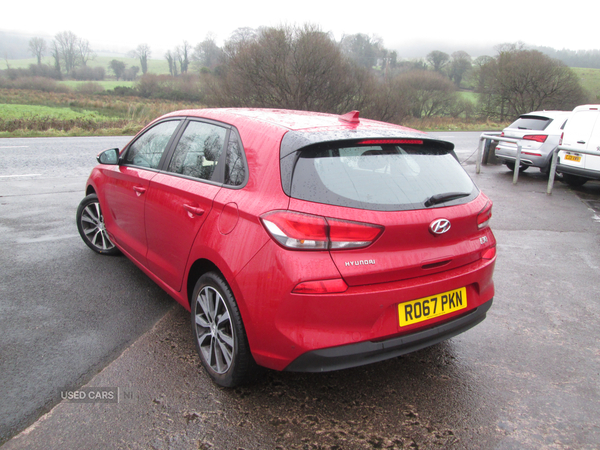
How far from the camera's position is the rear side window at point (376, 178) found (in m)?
2.32

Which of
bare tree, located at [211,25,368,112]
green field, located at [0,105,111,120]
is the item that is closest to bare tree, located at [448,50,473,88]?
bare tree, located at [211,25,368,112]

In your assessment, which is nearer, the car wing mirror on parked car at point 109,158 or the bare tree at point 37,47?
the car wing mirror on parked car at point 109,158

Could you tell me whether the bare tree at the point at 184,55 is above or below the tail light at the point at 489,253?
above

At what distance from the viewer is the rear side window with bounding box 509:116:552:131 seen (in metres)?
11.3

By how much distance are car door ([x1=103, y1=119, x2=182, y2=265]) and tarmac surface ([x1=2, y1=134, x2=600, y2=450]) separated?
2.47 feet

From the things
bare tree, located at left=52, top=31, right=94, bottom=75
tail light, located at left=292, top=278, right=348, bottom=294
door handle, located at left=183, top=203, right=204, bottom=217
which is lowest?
tail light, located at left=292, top=278, right=348, bottom=294

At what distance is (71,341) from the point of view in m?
3.18

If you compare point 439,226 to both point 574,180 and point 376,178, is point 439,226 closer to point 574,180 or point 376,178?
point 376,178

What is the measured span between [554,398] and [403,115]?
2577 centimetres

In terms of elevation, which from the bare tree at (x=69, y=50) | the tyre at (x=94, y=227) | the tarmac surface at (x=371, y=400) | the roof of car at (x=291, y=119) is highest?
the bare tree at (x=69, y=50)

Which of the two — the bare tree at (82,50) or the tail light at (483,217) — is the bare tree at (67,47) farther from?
the tail light at (483,217)

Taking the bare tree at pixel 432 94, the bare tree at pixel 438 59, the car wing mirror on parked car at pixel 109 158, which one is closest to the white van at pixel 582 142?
the car wing mirror on parked car at pixel 109 158

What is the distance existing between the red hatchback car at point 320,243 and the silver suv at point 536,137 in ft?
30.8

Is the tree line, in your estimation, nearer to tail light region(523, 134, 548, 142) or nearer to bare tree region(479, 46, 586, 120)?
bare tree region(479, 46, 586, 120)
